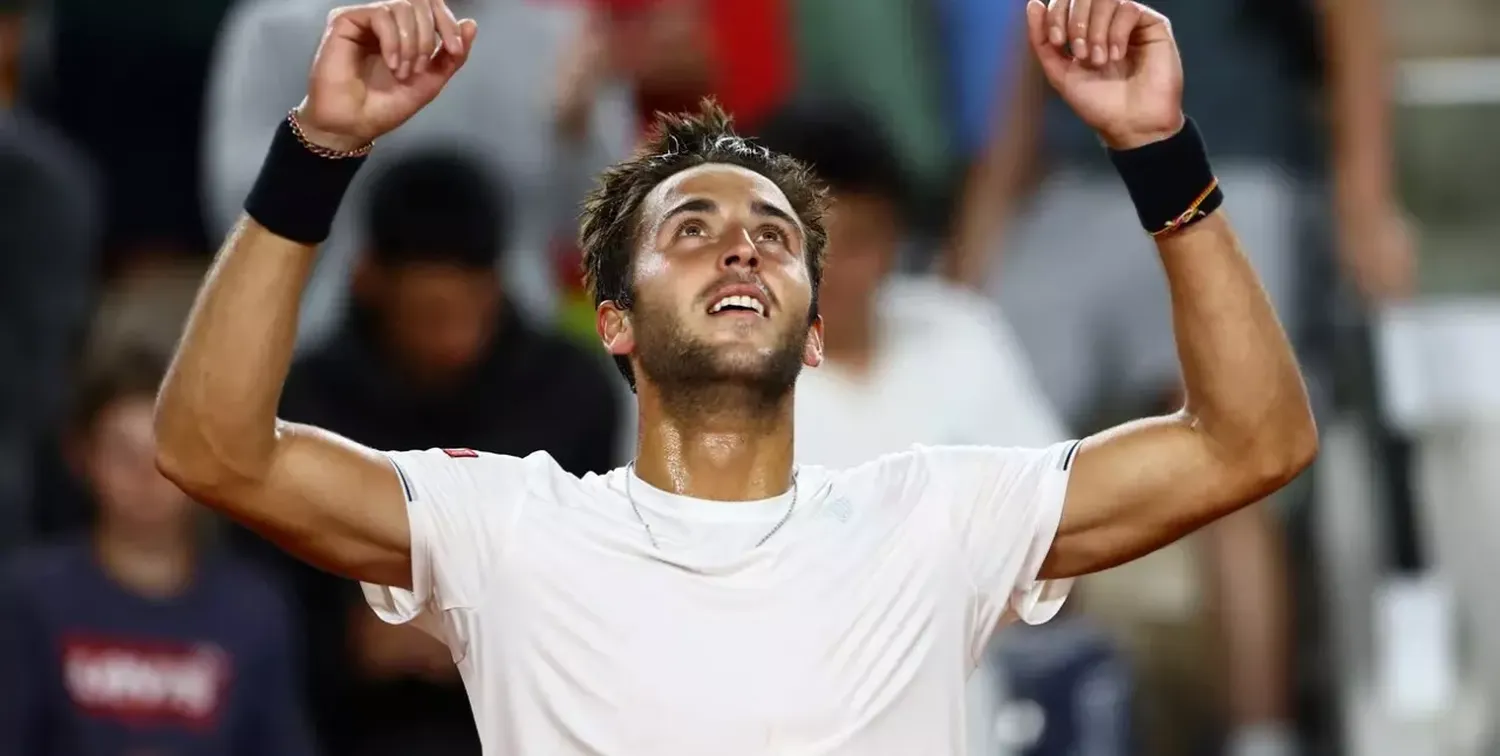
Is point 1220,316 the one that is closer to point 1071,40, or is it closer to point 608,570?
point 1071,40

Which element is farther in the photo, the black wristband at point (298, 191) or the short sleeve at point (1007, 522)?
the short sleeve at point (1007, 522)

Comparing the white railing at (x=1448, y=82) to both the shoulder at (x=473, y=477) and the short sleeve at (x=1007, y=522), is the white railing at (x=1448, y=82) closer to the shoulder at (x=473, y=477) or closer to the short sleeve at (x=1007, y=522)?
the short sleeve at (x=1007, y=522)

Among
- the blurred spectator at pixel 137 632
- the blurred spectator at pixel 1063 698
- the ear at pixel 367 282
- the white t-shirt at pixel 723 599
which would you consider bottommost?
the blurred spectator at pixel 1063 698

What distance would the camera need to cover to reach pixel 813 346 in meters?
3.83

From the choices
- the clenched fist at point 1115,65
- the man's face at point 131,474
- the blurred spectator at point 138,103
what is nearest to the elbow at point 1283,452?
the clenched fist at point 1115,65

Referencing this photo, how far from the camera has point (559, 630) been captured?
3.52 meters

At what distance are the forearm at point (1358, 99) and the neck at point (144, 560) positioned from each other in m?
3.07

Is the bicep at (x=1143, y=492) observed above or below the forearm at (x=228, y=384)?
below

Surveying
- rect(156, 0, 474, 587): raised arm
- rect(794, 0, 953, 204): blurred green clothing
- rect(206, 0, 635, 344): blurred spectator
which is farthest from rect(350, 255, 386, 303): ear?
rect(156, 0, 474, 587): raised arm

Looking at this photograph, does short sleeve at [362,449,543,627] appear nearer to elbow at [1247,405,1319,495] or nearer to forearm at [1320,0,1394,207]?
elbow at [1247,405,1319,495]

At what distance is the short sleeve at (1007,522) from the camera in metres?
3.65

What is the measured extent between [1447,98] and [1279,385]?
4.19 meters

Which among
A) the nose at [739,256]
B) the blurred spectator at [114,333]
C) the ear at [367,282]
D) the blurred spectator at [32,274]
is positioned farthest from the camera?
the blurred spectator at [114,333]

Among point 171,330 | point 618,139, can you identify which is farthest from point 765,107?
point 171,330
